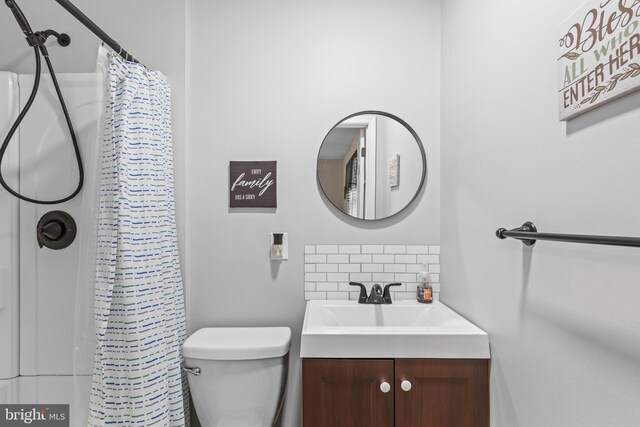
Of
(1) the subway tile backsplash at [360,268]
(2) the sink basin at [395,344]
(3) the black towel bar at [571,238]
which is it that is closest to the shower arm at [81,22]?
(1) the subway tile backsplash at [360,268]

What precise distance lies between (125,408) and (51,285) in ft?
2.28

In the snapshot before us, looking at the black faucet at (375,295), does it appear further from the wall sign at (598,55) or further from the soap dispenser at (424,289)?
the wall sign at (598,55)

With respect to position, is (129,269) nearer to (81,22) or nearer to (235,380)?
(235,380)

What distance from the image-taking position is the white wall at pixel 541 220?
72 cm

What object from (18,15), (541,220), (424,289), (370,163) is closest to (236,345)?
(424,289)

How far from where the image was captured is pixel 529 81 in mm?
1040

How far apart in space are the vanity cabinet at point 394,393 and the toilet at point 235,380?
0.88ft

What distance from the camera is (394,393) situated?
4.08 ft

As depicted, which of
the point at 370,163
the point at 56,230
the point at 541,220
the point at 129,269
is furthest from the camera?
the point at 370,163

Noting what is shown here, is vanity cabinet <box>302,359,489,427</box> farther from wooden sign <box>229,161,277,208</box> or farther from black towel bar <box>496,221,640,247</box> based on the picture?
wooden sign <box>229,161,277,208</box>

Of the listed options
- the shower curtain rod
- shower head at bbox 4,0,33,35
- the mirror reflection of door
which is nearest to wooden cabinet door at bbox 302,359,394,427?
the mirror reflection of door

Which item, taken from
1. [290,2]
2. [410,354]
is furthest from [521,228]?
[290,2]

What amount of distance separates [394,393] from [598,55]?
1148 mm

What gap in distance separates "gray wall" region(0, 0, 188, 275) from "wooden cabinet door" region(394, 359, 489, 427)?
3.88 ft
